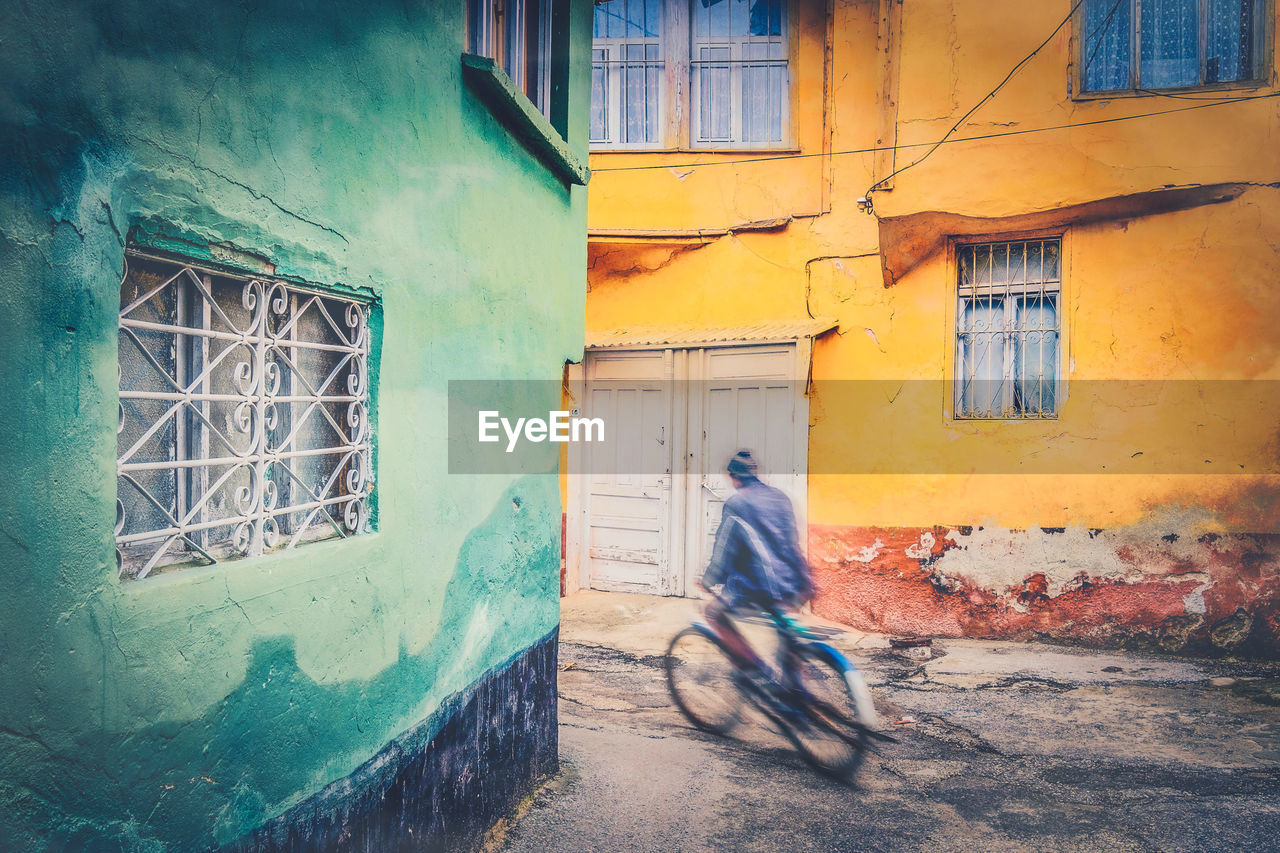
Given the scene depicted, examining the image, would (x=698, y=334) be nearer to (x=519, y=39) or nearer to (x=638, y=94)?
(x=638, y=94)

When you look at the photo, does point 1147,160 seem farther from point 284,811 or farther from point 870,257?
point 284,811

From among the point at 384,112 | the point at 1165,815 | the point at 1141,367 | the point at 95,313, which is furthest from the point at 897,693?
the point at 95,313

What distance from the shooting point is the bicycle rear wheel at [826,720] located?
4594mm

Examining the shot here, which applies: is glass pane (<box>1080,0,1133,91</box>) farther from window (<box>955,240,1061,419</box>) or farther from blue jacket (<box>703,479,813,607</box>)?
blue jacket (<box>703,479,813,607</box>)

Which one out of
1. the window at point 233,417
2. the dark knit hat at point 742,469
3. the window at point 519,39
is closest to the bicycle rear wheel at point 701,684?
the dark knit hat at point 742,469

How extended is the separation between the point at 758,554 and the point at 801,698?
97 centimetres

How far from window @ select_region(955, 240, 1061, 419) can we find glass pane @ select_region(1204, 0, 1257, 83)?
1.94 meters

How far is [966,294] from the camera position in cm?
741

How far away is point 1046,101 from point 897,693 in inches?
210

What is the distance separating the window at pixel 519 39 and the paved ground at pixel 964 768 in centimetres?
376

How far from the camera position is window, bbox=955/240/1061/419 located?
7.22 meters

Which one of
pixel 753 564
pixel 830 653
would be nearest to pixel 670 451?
pixel 753 564

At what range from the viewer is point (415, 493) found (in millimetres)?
3000

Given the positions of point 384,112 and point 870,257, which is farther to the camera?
point 870,257
